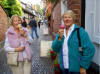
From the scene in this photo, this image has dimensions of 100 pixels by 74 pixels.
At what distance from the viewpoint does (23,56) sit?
3061 mm

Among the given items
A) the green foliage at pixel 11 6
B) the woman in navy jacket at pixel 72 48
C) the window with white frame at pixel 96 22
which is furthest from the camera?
the green foliage at pixel 11 6

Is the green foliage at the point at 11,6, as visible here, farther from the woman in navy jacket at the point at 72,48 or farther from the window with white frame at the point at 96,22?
the woman in navy jacket at the point at 72,48

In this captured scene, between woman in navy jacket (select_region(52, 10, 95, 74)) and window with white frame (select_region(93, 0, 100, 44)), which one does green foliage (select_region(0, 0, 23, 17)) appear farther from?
woman in navy jacket (select_region(52, 10, 95, 74))

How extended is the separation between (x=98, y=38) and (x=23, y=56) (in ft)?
4.91

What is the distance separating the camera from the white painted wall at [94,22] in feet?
10.5

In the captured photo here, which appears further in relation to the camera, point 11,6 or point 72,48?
point 11,6

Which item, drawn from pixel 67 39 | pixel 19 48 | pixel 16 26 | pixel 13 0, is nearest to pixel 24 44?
pixel 19 48

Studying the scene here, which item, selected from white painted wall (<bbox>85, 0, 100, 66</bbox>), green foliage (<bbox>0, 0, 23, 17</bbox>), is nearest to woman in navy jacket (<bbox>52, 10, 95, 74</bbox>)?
white painted wall (<bbox>85, 0, 100, 66</bbox>)

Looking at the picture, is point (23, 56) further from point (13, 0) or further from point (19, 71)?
point (13, 0)

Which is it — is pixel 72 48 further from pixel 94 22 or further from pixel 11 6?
pixel 11 6

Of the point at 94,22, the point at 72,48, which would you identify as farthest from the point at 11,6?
the point at 72,48

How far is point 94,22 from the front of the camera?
3.37 metres

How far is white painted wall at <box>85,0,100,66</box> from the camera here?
3.19 metres

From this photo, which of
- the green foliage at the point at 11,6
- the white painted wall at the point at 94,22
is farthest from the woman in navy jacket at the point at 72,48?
the green foliage at the point at 11,6
